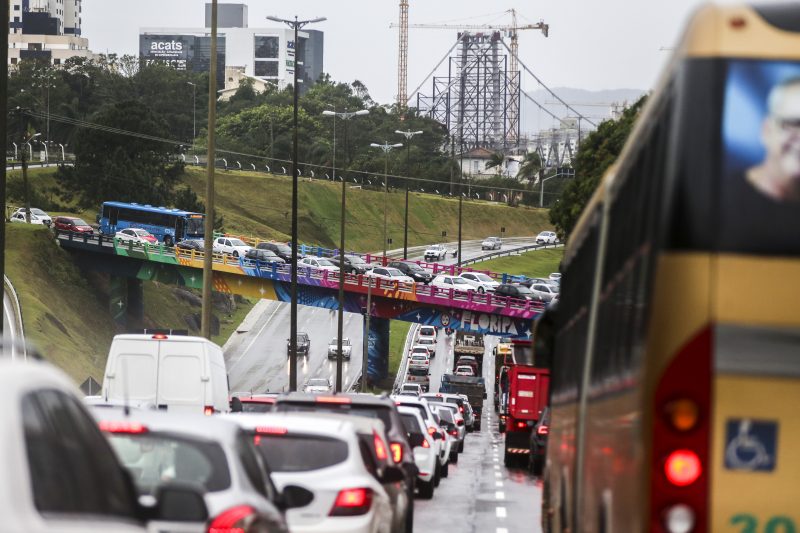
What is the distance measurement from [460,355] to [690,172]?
9639 cm

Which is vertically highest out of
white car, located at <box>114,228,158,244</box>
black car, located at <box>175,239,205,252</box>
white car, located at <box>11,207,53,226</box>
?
white car, located at <box>11,207,53,226</box>

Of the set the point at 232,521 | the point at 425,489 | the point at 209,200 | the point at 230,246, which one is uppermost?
the point at 209,200

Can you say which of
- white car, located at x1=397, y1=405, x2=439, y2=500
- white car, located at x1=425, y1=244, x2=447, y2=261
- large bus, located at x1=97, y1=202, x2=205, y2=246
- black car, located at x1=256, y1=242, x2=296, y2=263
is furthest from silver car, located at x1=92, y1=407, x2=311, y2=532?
white car, located at x1=425, y1=244, x2=447, y2=261

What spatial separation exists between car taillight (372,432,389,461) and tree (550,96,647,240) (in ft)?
181

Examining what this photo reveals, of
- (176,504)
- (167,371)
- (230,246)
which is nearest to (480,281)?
(230,246)

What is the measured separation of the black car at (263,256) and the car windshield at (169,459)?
83.4m

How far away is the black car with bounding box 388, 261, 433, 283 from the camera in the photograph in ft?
350

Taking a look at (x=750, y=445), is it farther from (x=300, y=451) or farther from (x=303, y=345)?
(x=303, y=345)

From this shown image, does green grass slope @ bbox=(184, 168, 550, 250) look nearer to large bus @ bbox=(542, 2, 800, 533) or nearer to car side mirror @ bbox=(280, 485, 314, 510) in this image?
car side mirror @ bbox=(280, 485, 314, 510)

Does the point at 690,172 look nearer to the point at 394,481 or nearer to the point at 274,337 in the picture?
the point at 394,481

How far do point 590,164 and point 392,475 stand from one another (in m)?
→ 61.1

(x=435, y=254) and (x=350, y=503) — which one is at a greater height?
(x=350, y=503)

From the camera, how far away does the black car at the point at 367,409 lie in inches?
632

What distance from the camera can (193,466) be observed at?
9.62 metres
